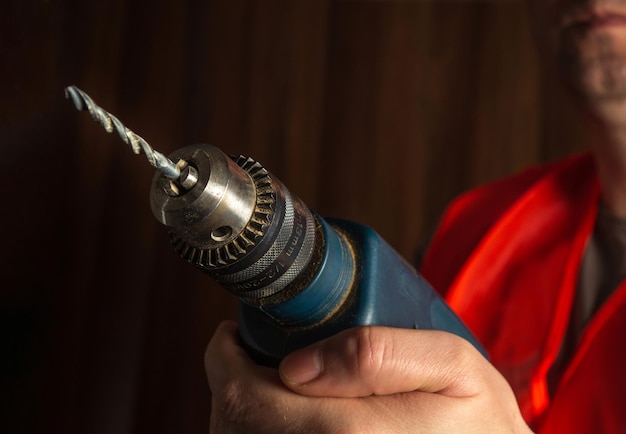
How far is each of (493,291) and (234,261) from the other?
545 mm

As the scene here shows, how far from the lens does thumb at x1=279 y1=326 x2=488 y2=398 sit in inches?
15.6

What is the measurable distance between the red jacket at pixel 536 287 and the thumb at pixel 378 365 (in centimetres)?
31

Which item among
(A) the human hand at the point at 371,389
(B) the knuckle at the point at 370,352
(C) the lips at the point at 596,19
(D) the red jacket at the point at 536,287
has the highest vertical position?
(C) the lips at the point at 596,19

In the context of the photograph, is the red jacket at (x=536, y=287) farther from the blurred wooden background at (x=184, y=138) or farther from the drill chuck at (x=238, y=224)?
the drill chuck at (x=238, y=224)

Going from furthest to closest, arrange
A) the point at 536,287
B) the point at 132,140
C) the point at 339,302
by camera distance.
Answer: the point at 536,287 < the point at 339,302 < the point at 132,140

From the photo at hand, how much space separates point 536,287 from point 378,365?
459mm

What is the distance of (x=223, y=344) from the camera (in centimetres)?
47

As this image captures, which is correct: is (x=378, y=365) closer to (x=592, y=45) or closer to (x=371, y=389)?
(x=371, y=389)

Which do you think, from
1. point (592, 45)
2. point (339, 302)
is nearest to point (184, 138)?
point (339, 302)

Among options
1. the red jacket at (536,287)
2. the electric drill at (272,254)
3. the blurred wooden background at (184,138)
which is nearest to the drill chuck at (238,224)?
the electric drill at (272,254)

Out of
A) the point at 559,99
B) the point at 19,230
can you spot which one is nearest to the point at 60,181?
the point at 19,230

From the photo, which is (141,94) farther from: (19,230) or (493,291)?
(493,291)

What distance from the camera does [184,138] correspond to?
2.06 ft

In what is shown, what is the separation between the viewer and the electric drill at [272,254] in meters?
0.34
